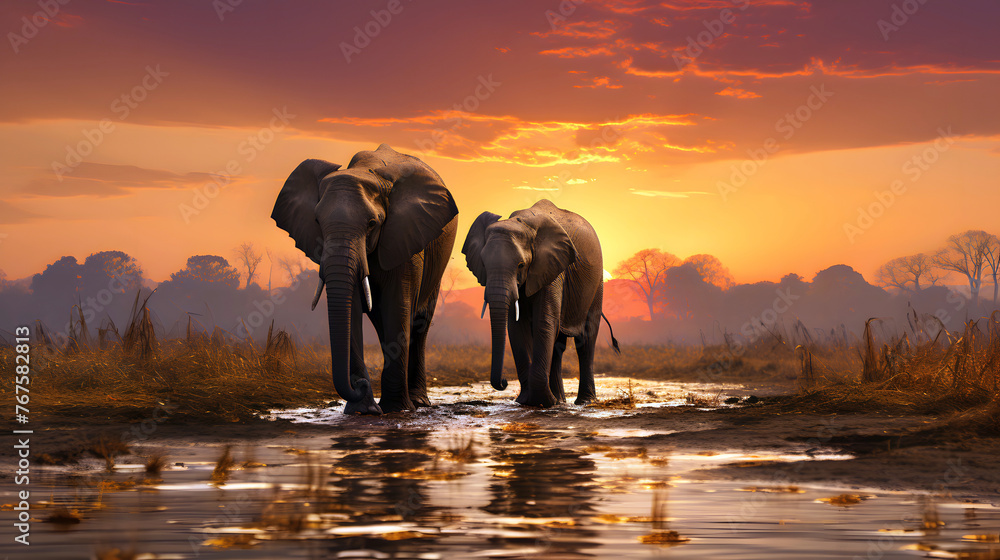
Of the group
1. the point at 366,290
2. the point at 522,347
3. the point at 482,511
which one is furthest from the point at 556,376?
the point at 482,511

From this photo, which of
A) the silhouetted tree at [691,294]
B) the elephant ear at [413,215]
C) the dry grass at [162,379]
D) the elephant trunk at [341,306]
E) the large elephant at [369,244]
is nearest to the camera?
the elephant trunk at [341,306]

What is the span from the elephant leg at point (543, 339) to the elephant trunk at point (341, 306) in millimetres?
3362

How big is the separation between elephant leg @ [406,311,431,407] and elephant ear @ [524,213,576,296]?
5.91ft

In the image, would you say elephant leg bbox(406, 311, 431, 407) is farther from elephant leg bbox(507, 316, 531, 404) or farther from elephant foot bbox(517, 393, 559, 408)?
elephant foot bbox(517, 393, 559, 408)

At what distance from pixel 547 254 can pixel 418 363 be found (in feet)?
9.01

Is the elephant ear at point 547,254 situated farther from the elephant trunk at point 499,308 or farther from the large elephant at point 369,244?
the large elephant at point 369,244

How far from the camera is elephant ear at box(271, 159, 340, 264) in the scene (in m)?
12.5

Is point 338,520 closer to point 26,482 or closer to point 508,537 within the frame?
point 508,537

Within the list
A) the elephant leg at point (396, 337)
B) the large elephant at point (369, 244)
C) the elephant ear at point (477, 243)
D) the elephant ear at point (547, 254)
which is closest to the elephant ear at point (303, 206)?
the large elephant at point (369, 244)

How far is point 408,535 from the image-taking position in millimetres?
4629

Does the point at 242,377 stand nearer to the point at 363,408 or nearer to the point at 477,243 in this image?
the point at 363,408

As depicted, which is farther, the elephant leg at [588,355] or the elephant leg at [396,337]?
the elephant leg at [588,355]

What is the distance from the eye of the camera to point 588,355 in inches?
634

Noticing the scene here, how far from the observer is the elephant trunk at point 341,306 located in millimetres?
11102
